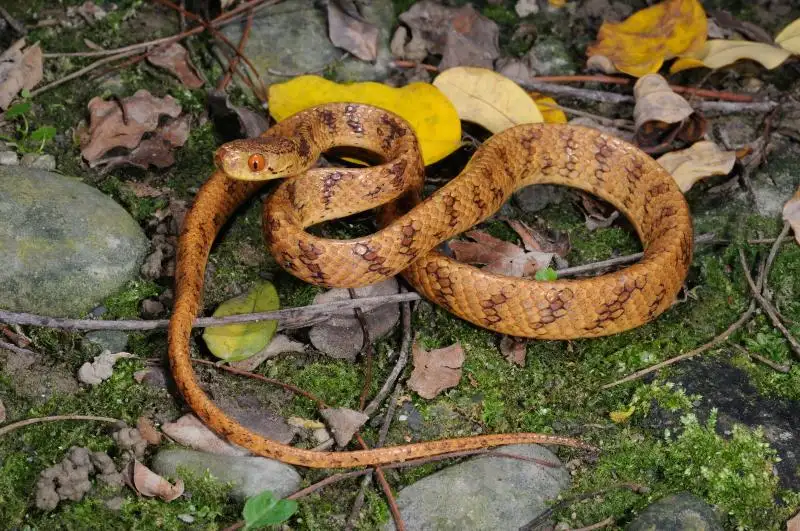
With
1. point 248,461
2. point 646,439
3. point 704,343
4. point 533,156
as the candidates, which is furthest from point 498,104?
point 248,461

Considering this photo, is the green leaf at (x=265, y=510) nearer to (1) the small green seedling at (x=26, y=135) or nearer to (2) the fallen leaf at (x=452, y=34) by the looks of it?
(1) the small green seedling at (x=26, y=135)

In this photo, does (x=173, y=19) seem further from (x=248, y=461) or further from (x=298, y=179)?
(x=248, y=461)

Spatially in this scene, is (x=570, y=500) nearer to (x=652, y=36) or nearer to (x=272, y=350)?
(x=272, y=350)

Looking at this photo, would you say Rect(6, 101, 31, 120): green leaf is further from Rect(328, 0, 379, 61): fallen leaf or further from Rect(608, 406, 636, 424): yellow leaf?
Rect(608, 406, 636, 424): yellow leaf

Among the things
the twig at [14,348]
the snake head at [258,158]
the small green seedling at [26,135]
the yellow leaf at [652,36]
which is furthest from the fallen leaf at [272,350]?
the yellow leaf at [652,36]

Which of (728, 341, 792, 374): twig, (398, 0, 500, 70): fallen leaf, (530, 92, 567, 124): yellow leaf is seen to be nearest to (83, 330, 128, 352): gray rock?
(398, 0, 500, 70): fallen leaf

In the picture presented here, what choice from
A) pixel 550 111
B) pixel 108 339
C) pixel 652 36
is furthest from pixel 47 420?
pixel 652 36
